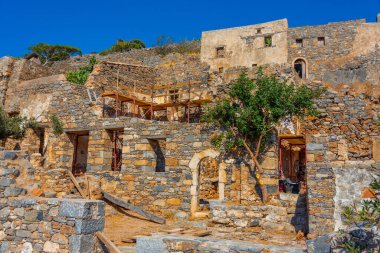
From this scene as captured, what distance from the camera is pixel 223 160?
11898 mm

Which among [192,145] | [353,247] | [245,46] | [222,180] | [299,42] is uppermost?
[299,42]

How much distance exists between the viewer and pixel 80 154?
55.6ft

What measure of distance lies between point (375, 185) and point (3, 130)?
15917 millimetres

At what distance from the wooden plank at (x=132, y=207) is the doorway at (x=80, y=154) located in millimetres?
3822

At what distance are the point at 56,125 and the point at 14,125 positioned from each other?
2.31m

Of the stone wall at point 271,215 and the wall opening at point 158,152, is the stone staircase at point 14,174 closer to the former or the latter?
the stone wall at point 271,215

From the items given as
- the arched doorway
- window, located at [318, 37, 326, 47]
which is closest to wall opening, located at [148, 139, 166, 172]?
the arched doorway

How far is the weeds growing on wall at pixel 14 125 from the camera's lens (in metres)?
16.2

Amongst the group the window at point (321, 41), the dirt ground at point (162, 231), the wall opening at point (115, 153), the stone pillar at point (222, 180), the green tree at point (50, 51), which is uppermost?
the green tree at point (50, 51)

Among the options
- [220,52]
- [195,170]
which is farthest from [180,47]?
[195,170]

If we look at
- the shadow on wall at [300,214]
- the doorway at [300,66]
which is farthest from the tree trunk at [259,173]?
the doorway at [300,66]

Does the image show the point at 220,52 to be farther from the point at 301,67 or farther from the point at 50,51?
the point at 50,51

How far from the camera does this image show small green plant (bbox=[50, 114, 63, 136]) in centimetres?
1567

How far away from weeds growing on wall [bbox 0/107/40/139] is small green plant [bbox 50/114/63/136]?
1.53m
